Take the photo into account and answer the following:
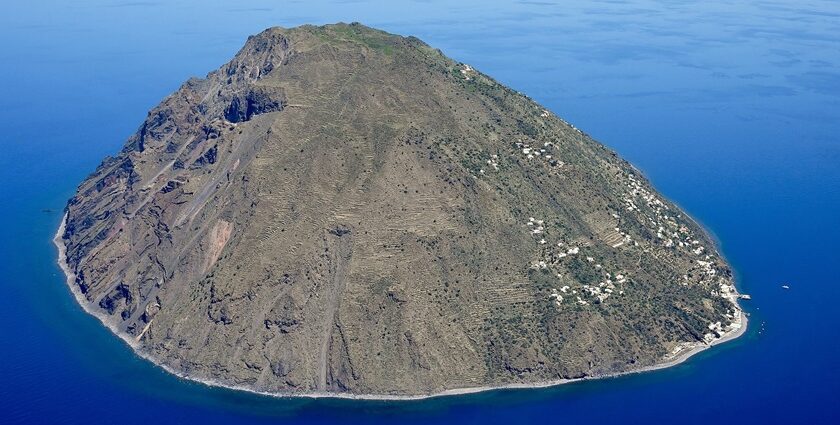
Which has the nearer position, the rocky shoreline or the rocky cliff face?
the rocky shoreline

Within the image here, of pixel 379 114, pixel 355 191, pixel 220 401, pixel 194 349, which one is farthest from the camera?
pixel 379 114

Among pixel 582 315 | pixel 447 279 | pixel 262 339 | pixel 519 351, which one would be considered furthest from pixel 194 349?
pixel 582 315

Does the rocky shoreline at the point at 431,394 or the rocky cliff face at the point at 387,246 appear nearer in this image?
the rocky shoreline at the point at 431,394

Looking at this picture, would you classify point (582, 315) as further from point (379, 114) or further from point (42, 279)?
point (42, 279)

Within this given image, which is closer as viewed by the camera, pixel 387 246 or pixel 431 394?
pixel 431 394

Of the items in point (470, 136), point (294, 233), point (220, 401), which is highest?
point (470, 136)

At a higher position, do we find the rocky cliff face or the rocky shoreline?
the rocky cliff face

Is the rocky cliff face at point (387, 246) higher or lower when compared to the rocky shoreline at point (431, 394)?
higher

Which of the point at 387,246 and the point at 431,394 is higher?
the point at 387,246
